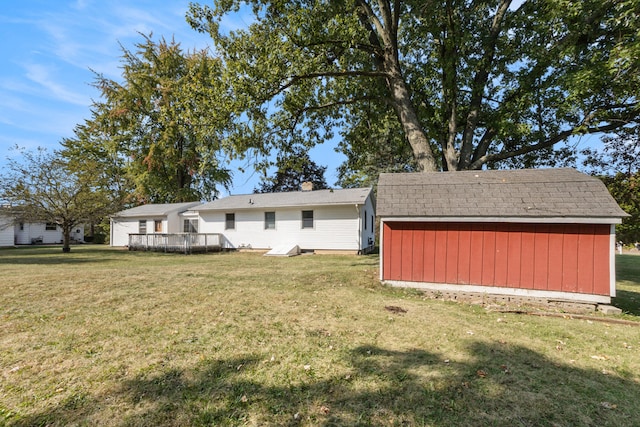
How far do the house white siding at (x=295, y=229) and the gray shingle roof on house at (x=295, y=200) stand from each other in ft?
1.34

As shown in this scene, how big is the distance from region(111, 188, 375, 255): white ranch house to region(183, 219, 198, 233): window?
67 mm

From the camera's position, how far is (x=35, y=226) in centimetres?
3039

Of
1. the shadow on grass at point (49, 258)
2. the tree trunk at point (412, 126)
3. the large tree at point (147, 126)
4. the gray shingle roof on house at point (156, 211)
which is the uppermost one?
the large tree at point (147, 126)

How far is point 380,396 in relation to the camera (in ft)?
9.79

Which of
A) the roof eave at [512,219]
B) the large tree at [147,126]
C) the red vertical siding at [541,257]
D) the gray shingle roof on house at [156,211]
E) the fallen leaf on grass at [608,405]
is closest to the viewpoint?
the fallen leaf on grass at [608,405]

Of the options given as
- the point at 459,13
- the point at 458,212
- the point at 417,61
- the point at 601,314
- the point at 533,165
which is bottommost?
the point at 601,314

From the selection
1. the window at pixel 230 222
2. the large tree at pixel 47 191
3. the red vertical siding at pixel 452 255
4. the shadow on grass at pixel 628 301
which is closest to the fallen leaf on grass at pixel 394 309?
the red vertical siding at pixel 452 255

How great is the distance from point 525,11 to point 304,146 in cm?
979

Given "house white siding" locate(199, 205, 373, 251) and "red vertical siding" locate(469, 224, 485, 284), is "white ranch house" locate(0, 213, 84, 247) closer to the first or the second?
"house white siding" locate(199, 205, 373, 251)

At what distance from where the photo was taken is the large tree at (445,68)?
947cm

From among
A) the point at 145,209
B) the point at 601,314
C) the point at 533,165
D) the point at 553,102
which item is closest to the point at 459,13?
the point at 553,102

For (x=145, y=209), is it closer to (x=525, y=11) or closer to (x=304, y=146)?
(x=304, y=146)

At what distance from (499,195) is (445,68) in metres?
6.34

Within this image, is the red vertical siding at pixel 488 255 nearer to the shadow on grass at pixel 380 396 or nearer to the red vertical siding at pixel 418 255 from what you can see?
the red vertical siding at pixel 418 255
